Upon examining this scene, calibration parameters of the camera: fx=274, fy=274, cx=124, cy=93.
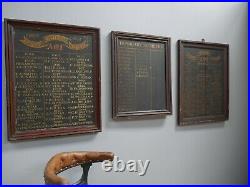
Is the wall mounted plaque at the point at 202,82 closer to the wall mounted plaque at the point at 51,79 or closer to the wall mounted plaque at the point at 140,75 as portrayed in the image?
the wall mounted plaque at the point at 140,75

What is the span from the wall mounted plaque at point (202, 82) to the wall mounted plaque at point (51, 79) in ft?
2.44

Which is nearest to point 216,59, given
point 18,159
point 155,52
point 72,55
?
point 155,52

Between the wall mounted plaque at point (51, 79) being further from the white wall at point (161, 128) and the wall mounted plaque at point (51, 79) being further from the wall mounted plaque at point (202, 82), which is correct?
the wall mounted plaque at point (202, 82)

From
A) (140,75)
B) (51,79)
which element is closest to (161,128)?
(140,75)

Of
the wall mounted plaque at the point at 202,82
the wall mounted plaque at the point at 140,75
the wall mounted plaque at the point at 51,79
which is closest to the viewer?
the wall mounted plaque at the point at 51,79

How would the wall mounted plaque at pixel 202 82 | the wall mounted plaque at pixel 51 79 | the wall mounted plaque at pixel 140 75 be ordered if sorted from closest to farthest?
1. the wall mounted plaque at pixel 51 79
2. the wall mounted plaque at pixel 140 75
3. the wall mounted plaque at pixel 202 82

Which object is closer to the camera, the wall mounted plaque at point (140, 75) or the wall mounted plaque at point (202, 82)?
the wall mounted plaque at point (140, 75)

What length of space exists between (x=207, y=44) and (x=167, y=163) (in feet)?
3.46

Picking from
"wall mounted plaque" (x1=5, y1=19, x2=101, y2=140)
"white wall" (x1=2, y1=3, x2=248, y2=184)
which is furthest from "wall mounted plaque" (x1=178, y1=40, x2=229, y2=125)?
"wall mounted plaque" (x1=5, y1=19, x2=101, y2=140)

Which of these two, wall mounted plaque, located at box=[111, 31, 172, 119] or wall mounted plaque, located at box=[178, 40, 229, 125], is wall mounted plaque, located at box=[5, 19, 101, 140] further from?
wall mounted plaque, located at box=[178, 40, 229, 125]

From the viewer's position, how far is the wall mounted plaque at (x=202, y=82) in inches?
88.3

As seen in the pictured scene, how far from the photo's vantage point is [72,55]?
1.86 metres

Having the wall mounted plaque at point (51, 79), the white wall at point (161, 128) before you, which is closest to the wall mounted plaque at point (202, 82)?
the white wall at point (161, 128)

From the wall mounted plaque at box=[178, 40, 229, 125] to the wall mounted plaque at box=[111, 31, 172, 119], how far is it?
153 mm
